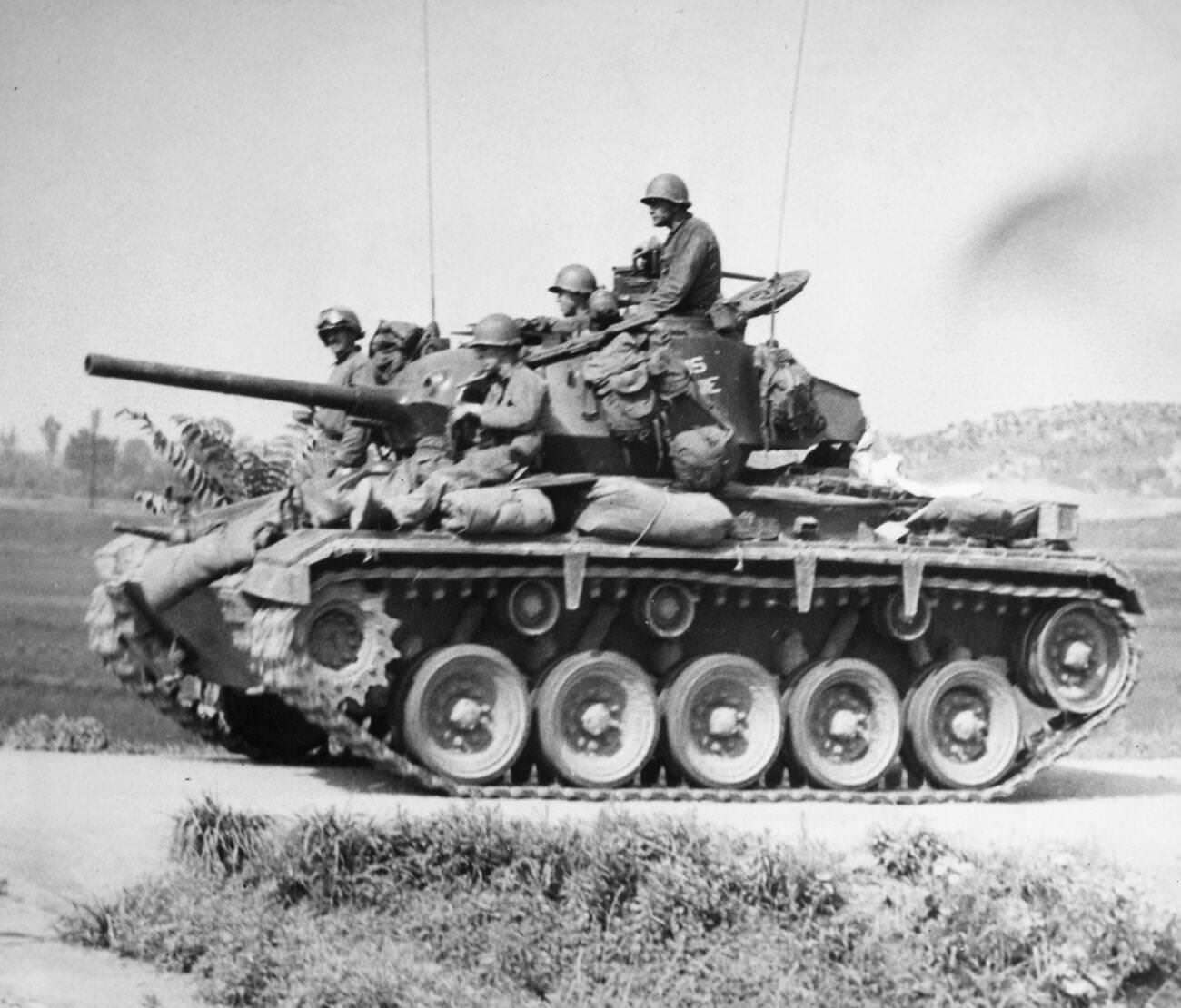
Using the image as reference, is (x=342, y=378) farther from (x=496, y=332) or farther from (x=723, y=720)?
(x=723, y=720)

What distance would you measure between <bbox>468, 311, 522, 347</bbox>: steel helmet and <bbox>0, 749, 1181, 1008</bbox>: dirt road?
3600 millimetres

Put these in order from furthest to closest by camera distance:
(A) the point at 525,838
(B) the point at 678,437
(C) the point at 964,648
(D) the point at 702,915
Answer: (C) the point at 964,648 → (B) the point at 678,437 → (A) the point at 525,838 → (D) the point at 702,915

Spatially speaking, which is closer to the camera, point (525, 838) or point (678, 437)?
point (525, 838)

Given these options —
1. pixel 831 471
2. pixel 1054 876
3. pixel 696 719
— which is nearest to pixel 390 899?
pixel 1054 876

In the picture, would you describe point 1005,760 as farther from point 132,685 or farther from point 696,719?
point 132,685

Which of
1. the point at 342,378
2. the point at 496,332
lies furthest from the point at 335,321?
the point at 496,332

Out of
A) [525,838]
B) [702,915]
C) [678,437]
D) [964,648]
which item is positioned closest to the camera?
[702,915]

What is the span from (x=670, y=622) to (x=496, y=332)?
272 centimetres

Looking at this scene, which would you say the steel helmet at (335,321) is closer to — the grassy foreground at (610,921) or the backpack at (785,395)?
the backpack at (785,395)

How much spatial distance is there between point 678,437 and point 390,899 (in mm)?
5600

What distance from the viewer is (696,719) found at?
15383 mm

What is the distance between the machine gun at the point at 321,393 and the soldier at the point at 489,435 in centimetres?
56

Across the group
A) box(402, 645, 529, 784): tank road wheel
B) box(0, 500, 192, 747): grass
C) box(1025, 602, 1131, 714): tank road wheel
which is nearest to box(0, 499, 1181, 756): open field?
box(0, 500, 192, 747): grass

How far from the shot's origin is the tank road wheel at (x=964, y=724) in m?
15.9
